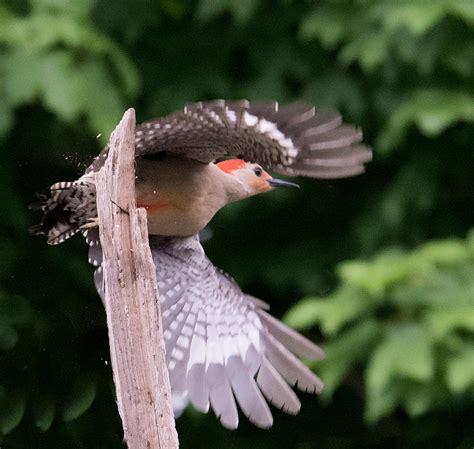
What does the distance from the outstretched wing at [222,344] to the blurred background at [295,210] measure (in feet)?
0.98

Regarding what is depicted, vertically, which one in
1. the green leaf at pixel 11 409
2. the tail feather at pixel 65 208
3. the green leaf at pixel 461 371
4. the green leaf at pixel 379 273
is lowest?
the green leaf at pixel 461 371

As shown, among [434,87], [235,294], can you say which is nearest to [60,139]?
[235,294]

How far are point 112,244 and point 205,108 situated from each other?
43 centimetres

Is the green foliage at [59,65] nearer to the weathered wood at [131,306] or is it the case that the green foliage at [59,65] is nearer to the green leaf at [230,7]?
the green leaf at [230,7]

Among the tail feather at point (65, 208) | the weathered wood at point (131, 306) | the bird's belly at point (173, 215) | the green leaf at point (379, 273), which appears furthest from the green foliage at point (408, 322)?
the weathered wood at point (131, 306)

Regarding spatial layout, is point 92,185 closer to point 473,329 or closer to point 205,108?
point 205,108

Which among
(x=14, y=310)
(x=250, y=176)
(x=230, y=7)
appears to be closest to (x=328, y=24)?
(x=230, y=7)

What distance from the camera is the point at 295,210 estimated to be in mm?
5934

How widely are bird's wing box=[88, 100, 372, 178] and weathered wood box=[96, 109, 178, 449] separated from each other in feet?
0.74

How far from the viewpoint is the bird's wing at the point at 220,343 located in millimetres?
3980

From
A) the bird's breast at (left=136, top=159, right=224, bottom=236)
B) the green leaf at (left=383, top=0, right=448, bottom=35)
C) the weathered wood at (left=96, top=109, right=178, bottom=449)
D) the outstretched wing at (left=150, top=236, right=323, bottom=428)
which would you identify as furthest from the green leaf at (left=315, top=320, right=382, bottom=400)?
the weathered wood at (left=96, top=109, right=178, bottom=449)

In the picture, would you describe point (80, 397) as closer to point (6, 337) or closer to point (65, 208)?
point (6, 337)

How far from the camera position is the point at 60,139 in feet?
16.9

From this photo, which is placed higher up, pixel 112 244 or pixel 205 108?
pixel 205 108
